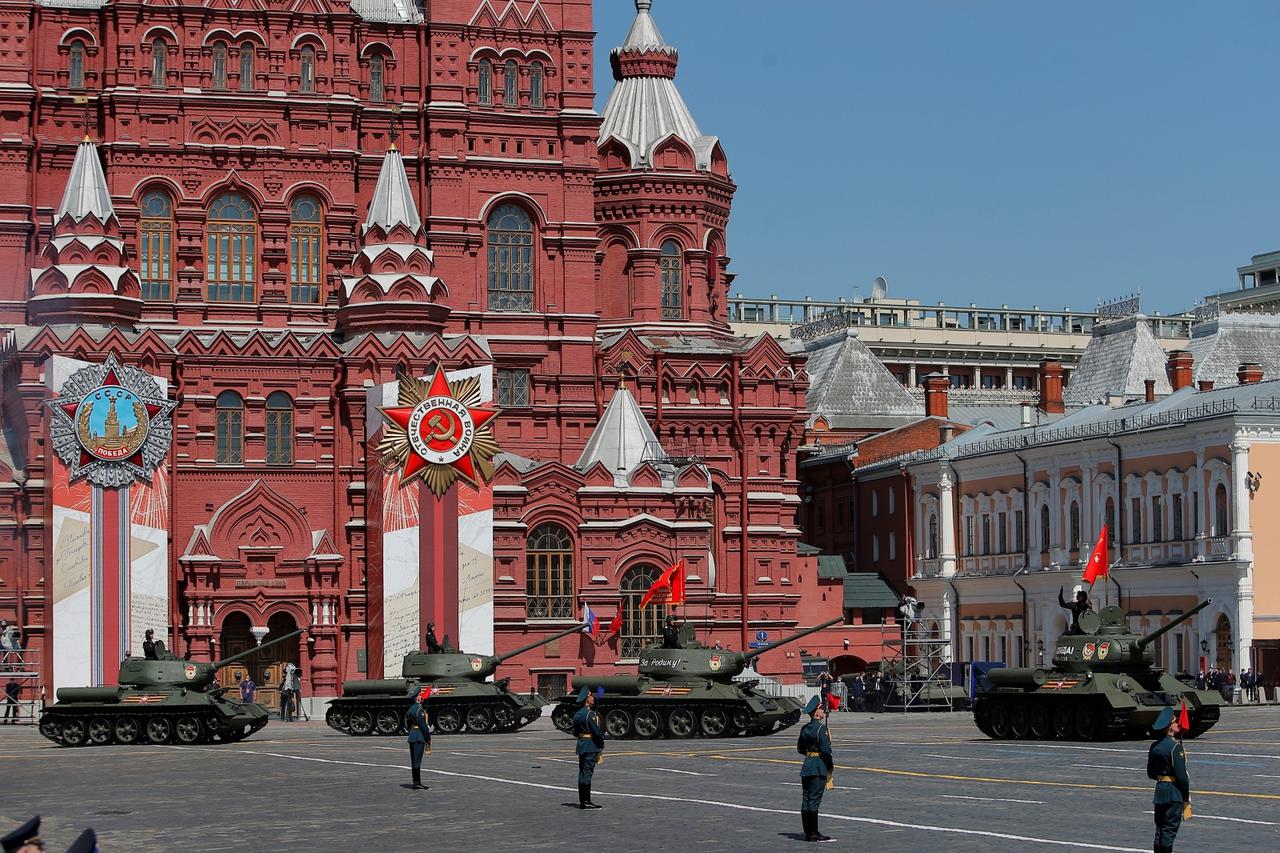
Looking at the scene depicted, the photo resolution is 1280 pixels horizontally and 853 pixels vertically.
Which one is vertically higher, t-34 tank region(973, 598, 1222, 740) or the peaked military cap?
the peaked military cap

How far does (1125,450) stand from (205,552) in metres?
28.5

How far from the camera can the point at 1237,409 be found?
199 ft

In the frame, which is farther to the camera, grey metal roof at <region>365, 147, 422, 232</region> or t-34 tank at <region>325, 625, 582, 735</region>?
grey metal roof at <region>365, 147, 422, 232</region>

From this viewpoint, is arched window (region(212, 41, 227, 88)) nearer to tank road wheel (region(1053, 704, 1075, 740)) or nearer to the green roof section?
the green roof section

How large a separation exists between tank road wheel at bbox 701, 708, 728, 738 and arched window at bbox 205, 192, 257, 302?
26.4m

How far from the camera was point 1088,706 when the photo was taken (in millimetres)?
41406

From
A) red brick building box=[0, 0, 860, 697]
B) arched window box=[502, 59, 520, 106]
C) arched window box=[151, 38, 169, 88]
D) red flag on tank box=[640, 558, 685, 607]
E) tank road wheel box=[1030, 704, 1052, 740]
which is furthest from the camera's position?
arched window box=[502, 59, 520, 106]

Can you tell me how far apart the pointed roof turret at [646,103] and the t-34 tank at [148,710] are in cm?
3167

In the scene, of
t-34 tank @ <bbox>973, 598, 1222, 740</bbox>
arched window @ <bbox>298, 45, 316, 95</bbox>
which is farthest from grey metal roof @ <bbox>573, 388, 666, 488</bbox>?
t-34 tank @ <bbox>973, 598, 1222, 740</bbox>

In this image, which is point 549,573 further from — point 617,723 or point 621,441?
point 617,723

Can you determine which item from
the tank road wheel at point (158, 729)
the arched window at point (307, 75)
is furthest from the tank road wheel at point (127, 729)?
the arched window at point (307, 75)

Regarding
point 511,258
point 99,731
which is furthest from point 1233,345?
point 99,731

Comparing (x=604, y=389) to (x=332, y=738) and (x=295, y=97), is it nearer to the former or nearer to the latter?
(x=295, y=97)

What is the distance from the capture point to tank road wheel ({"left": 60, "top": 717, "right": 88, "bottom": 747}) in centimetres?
4659
